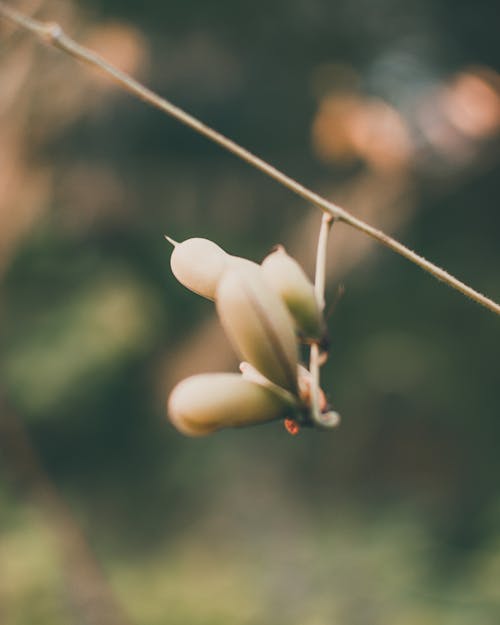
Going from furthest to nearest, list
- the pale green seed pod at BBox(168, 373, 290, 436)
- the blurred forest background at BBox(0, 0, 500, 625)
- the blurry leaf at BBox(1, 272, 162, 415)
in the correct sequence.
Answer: the blurry leaf at BBox(1, 272, 162, 415) < the blurred forest background at BBox(0, 0, 500, 625) < the pale green seed pod at BBox(168, 373, 290, 436)

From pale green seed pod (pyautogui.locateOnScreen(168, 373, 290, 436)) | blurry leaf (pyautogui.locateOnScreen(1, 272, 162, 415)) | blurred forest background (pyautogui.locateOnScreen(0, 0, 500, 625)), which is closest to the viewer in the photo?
pale green seed pod (pyautogui.locateOnScreen(168, 373, 290, 436))

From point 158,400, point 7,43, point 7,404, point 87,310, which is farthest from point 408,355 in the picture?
point 7,43

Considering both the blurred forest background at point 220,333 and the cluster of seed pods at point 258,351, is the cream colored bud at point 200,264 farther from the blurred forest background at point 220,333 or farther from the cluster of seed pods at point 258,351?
the blurred forest background at point 220,333

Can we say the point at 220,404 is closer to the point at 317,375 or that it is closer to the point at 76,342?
the point at 317,375

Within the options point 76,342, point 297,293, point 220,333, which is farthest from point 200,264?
point 76,342

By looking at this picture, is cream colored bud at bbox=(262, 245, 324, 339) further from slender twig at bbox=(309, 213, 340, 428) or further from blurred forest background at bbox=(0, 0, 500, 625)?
blurred forest background at bbox=(0, 0, 500, 625)

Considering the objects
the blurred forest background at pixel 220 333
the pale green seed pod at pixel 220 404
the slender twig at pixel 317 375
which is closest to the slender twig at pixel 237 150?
the slender twig at pixel 317 375

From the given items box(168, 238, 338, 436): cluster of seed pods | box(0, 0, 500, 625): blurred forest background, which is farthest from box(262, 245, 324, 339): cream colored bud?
box(0, 0, 500, 625): blurred forest background
